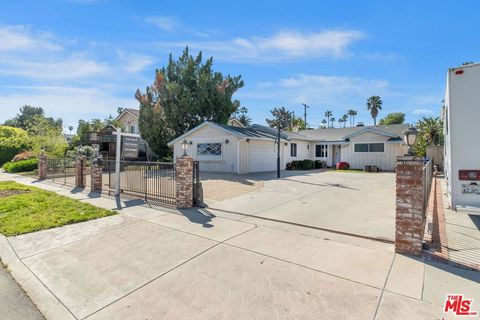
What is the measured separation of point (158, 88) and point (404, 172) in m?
24.9

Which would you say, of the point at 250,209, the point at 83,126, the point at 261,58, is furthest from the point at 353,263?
the point at 83,126

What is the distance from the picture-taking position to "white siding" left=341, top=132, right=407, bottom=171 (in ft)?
69.4

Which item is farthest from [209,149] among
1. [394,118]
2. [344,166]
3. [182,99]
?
[394,118]

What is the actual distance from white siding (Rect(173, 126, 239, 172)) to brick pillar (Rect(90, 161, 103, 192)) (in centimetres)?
908

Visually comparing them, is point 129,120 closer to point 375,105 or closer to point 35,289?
point 35,289

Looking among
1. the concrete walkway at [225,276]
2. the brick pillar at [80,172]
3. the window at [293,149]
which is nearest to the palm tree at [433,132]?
the window at [293,149]

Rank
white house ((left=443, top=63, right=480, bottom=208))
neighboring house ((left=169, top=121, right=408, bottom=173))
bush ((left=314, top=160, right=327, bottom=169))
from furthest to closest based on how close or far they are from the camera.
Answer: bush ((left=314, top=160, right=327, bottom=169)) < neighboring house ((left=169, top=121, right=408, bottom=173)) < white house ((left=443, top=63, right=480, bottom=208))

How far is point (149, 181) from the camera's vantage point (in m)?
9.30

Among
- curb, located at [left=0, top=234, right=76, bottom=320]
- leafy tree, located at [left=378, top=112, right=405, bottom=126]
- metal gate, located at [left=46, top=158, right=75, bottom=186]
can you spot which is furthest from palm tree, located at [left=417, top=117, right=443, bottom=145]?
leafy tree, located at [left=378, top=112, right=405, bottom=126]

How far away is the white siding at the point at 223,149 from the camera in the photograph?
18.1 metres

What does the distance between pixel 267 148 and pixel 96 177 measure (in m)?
12.9

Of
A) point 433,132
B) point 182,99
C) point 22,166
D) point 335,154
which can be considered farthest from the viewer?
point 335,154

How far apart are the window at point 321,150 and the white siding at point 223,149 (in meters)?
13.1

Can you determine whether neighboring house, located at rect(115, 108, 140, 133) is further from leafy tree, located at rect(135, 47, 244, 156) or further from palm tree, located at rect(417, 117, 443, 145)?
palm tree, located at rect(417, 117, 443, 145)
